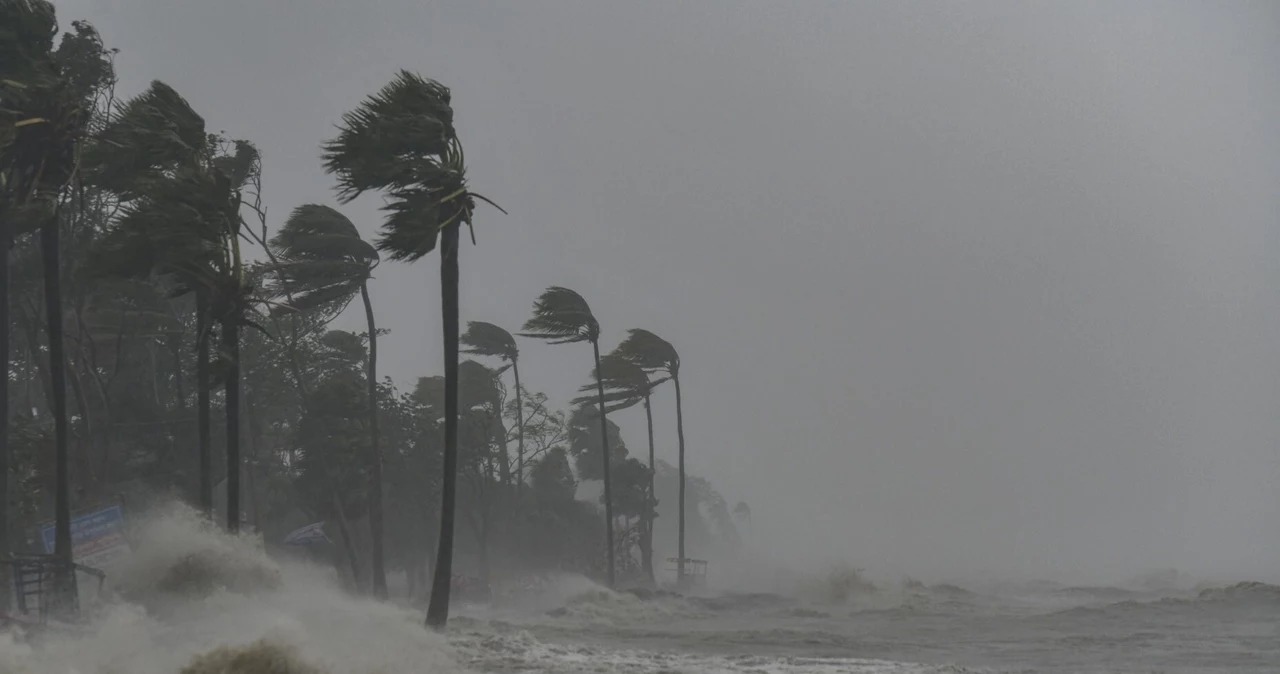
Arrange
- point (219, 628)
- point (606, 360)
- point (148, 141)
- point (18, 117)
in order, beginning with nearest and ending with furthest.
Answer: point (219, 628)
point (18, 117)
point (148, 141)
point (606, 360)

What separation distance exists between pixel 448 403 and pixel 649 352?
38278 millimetres

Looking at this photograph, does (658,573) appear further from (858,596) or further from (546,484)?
(858,596)

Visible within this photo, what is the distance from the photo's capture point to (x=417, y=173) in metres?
19.8

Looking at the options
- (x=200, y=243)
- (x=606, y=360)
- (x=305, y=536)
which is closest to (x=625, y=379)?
(x=606, y=360)

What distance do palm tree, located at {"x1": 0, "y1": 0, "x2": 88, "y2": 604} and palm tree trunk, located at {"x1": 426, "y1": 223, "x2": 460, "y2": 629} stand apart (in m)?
6.05

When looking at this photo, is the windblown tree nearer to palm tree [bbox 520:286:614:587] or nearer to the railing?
the railing

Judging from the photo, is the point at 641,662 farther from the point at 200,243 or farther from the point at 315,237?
the point at 315,237

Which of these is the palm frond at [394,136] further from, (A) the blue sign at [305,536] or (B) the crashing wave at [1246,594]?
(B) the crashing wave at [1246,594]

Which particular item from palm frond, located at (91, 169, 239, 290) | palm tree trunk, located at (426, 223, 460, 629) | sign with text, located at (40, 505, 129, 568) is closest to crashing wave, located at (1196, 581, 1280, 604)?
palm tree trunk, located at (426, 223, 460, 629)

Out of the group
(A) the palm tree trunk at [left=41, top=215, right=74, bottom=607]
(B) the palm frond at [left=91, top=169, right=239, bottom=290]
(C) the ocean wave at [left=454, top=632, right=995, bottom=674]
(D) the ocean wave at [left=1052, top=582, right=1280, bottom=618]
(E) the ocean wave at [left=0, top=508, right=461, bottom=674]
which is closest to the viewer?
(E) the ocean wave at [left=0, top=508, right=461, bottom=674]

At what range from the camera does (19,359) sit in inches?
1651

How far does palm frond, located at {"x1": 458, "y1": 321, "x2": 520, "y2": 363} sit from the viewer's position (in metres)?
64.0

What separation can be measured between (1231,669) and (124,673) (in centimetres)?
1525

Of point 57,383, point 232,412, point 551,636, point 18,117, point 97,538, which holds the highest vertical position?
point 18,117
